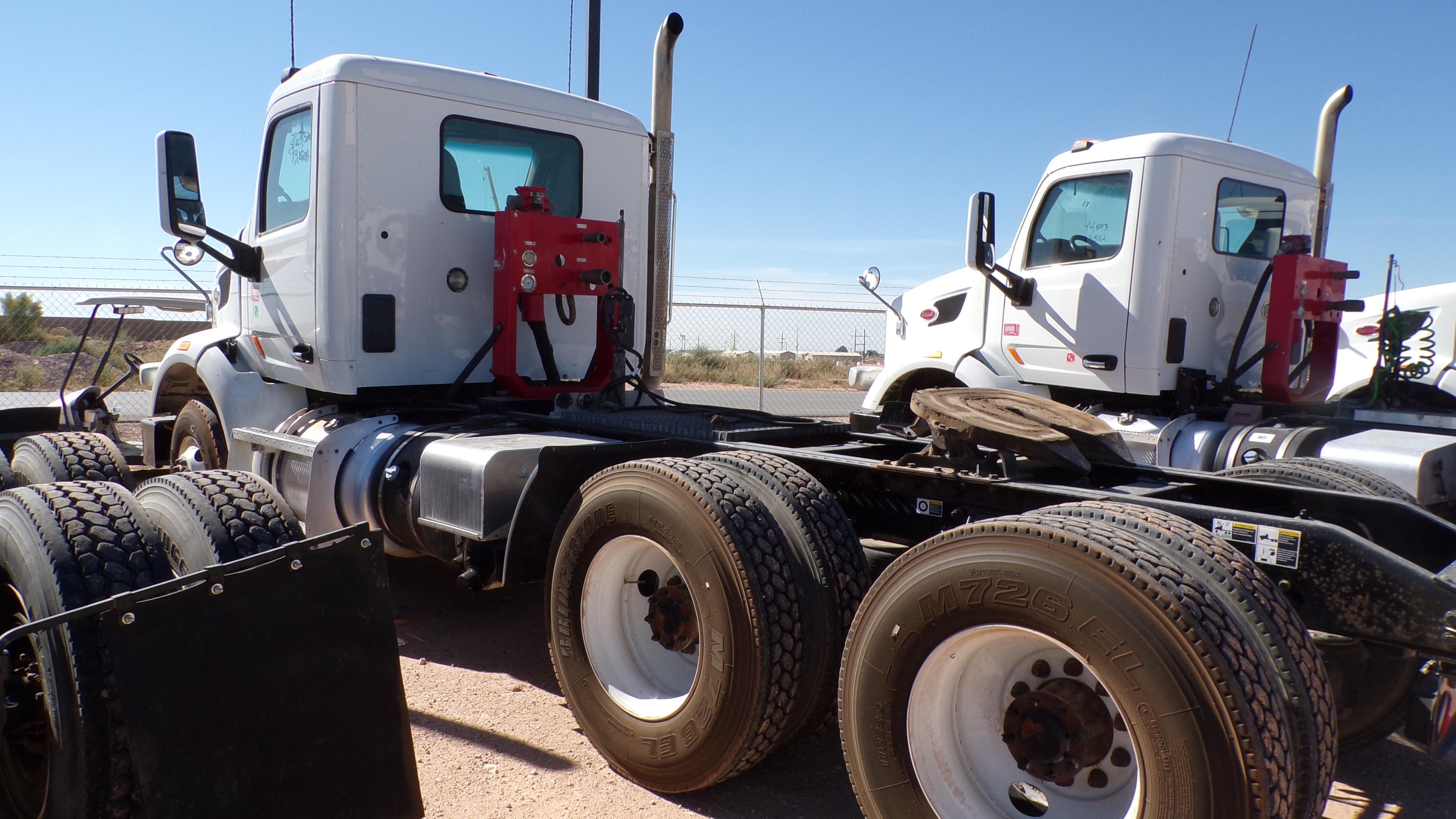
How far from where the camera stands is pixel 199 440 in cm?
605

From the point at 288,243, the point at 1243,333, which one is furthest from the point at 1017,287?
the point at 288,243

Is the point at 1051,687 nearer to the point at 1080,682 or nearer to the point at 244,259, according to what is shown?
the point at 1080,682

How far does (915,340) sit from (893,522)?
13.2 feet

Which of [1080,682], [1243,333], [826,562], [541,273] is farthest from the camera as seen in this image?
[1243,333]

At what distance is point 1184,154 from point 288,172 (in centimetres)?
520

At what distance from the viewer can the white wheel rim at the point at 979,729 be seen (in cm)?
252

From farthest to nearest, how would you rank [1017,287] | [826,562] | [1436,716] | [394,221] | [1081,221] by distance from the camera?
[1017,287]
[1081,221]
[394,221]
[826,562]
[1436,716]

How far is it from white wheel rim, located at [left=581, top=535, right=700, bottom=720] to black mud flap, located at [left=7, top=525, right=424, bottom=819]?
938 mm

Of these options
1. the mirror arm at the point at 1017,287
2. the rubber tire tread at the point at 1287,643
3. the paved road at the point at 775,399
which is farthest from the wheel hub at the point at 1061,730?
the paved road at the point at 775,399

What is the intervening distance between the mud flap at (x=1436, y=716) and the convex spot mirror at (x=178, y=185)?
5.60 m

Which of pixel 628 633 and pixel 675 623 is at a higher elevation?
pixel 675 623

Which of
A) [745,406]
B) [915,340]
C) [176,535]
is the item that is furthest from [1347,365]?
Result: [745,406]

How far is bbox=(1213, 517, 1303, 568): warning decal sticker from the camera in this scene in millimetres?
2551

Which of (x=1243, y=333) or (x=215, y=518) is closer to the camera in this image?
(x=215, y=518)
